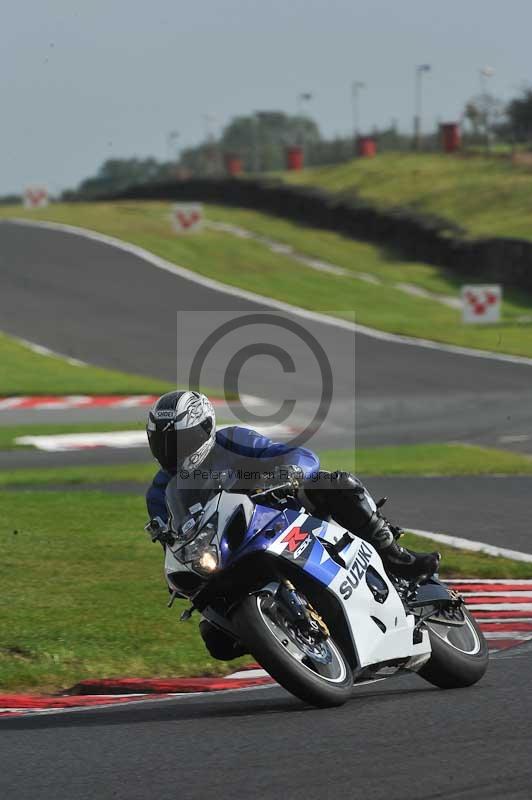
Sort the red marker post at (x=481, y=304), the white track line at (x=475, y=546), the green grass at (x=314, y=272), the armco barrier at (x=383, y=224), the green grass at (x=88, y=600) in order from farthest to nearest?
the armco barrier at (x=383, y=224), the green grass at (x=314, y=272), the red marker post at (x=481, y=304), the white track line at (x=475, y=546), the green grass at (x=88, y=600)

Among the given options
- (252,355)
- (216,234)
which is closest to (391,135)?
(216,234)

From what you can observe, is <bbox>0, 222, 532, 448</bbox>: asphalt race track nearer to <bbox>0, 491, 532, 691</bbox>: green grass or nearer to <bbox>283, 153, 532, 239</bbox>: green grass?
<bbox>0, 491, 532, 691</bbox>: green grass

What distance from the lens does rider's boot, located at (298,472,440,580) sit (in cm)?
611

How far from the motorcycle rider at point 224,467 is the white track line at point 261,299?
20.6 metres

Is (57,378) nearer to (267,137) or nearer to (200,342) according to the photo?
(200,342)

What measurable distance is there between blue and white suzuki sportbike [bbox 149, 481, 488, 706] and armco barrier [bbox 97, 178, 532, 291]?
99.7 feet

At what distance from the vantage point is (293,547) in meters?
5.84

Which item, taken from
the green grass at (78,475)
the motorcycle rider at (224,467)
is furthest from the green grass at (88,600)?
the green grass at (78,475)

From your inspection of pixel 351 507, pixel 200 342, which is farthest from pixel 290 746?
pixel 200 342

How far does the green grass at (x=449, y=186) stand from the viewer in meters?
41.8

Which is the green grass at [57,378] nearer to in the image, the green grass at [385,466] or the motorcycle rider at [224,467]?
the green grass at [385,466]

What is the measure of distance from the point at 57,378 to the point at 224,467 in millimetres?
18938

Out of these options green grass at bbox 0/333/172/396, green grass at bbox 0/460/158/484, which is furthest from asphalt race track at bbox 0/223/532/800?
green grass at bbox 0/333/172/396

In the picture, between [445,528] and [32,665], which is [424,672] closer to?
[32,665]
